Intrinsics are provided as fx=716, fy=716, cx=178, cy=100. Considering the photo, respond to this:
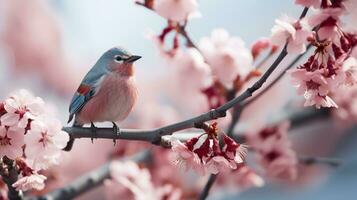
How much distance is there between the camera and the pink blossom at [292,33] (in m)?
1.09

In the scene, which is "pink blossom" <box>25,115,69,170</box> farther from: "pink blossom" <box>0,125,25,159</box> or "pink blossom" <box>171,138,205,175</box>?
"pink blossom" <box>171,138,205,175</box>

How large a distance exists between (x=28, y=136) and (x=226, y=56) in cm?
75

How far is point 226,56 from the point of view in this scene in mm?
1693

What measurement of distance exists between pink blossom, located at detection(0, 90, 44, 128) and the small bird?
0.26m

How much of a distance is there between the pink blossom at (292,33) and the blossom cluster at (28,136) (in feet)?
1.22

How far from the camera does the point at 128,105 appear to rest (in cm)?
133

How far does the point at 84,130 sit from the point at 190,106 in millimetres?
980

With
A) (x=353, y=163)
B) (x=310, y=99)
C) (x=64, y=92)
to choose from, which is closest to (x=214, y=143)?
(x=310, y=99)

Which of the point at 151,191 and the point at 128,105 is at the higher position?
the point at 128,105

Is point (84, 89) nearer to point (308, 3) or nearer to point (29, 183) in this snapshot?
point (29, 183)

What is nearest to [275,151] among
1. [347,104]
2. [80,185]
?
[347,104]

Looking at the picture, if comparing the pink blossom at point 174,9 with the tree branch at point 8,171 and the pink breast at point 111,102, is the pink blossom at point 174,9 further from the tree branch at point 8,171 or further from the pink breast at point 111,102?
the tree branch at point 8,171

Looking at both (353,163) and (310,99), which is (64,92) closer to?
(353,163)

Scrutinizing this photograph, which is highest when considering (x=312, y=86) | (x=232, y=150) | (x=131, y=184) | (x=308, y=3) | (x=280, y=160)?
(x=308, y=3)
